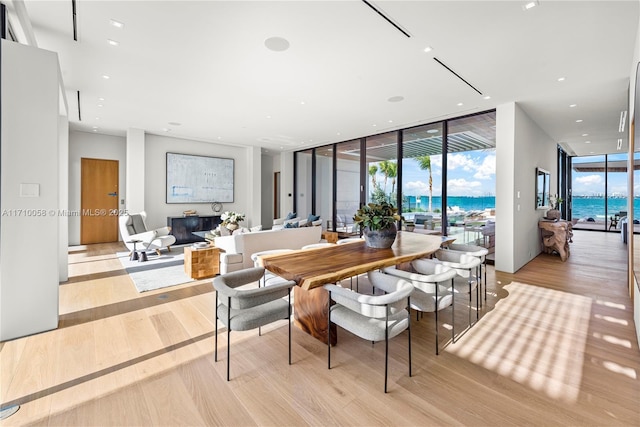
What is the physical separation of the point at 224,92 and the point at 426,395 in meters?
4.61

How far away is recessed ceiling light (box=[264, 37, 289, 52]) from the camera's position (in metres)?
2.95

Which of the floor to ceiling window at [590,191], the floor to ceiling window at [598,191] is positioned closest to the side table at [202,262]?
the floor to ceiling window at [598,191]

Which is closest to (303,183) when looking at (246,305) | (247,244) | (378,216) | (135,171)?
(135,171)

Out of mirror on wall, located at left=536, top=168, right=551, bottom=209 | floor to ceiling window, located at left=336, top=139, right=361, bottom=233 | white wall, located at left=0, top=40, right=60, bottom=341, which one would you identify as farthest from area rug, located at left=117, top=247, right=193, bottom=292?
mirror on wall, located at left=536, top=168, right=551, bottom=209

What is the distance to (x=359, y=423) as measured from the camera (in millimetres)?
1607

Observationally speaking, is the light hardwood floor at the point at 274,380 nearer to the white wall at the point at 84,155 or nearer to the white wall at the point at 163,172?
the white wall at the point at 163,172

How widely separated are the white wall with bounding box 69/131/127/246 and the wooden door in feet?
0.27

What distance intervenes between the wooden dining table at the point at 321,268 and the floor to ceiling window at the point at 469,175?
3.24 meters

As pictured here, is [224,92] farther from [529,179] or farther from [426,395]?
[529,179]

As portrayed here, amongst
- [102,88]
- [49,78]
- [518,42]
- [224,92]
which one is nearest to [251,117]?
[224,92]

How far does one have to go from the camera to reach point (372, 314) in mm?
1897

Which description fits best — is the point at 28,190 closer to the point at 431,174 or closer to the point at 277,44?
the point at 277,44

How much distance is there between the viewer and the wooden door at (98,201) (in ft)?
24.2

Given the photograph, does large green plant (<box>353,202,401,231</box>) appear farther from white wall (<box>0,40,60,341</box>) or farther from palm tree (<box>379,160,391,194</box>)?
palm tree (<box>379,160,391,194</box>)
